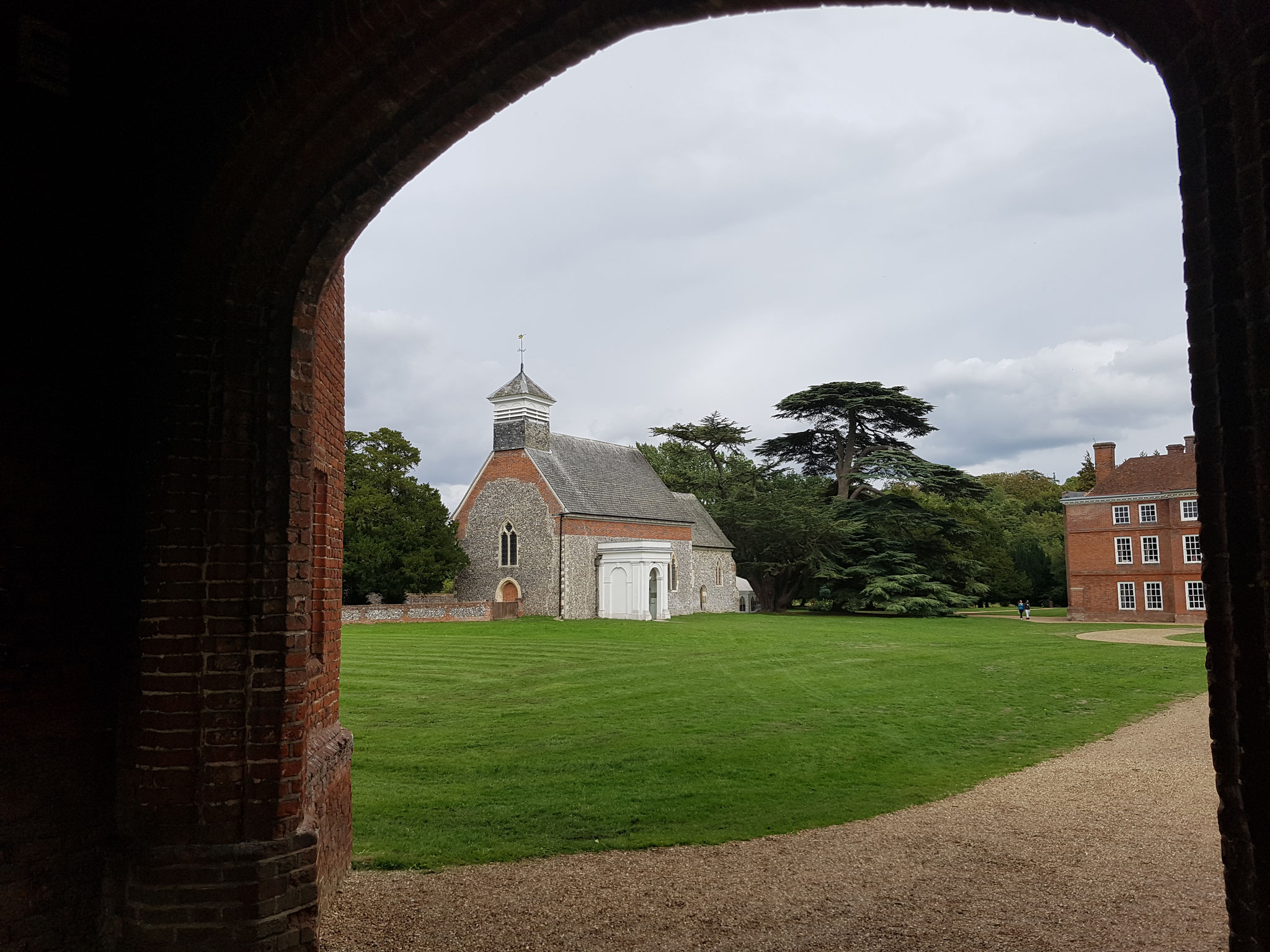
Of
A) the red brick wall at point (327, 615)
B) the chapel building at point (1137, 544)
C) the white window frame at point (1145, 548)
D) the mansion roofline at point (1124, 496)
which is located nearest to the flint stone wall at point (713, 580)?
the chapel building at point (1137, 544)

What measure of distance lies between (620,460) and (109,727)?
38.2 metres

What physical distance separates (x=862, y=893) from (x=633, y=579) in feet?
102

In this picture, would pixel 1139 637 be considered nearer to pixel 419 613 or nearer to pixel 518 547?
pixel 518 547

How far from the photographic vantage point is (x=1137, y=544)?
123ft

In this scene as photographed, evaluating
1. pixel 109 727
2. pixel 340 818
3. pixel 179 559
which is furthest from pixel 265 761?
pixel 340 818

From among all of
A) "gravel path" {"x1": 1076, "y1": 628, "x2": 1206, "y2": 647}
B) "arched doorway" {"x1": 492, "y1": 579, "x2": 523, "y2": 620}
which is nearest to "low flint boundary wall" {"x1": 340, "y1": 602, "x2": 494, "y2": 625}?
"arched doorway" {"x1": 492, "y1": 579, "x2": 523, "y2": 620}

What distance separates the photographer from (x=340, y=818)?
566 cm

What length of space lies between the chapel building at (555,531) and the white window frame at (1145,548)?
20452 millimetres

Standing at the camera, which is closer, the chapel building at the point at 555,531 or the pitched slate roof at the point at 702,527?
the chapel building at the point at 555,531

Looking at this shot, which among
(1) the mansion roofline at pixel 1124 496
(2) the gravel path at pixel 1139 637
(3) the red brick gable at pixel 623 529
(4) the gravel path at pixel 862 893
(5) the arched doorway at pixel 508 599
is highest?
(1) the mansion roofline at pixel 1124 496

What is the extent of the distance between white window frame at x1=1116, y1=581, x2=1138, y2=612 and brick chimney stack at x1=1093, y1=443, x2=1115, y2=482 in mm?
5076

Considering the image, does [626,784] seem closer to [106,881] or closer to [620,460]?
[106,881]

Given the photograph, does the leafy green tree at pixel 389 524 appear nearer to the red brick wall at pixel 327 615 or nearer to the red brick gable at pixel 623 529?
the red brick gable at pixel 623 529

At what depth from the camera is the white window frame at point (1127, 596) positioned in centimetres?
3775
